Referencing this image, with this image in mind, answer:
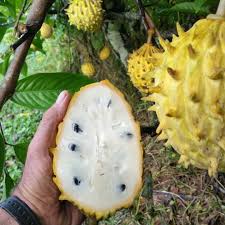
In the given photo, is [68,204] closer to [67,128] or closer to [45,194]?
[45,194]

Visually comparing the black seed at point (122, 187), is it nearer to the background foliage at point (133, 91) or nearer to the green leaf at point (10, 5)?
the background foliage at point (133, 91)

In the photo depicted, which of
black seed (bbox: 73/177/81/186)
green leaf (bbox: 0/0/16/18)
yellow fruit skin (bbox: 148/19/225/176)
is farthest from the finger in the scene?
green leaf (bbox: 0/0/16/18)

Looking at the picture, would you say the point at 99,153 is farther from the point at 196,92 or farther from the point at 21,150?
the point at 196,92

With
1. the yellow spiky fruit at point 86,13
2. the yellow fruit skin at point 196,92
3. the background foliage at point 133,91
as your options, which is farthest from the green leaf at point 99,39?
the yellow fruit skin at point 196,92

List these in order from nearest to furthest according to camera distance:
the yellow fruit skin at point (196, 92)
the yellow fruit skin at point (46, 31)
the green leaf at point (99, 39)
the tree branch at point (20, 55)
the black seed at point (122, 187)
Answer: the yellow fruit skin at point (196, 92), the tree branch at point (20, 55), the black seed at point (122, 187), the yellow fruit skin at point (46, 31), the green leaf at point (99, 39)

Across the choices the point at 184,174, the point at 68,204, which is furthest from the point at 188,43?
the point at 184,174

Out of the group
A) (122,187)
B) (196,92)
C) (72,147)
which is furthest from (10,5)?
(196,92)
